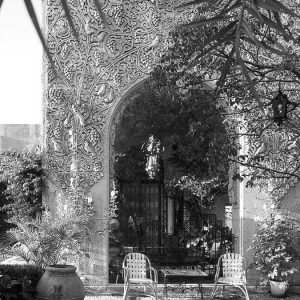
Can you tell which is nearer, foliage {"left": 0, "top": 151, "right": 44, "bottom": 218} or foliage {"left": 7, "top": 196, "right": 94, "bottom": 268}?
foliage {"left": 7, "top": 196, "right": 94, "bottom": 268}

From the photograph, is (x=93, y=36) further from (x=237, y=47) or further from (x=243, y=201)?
(x=237, y=47)

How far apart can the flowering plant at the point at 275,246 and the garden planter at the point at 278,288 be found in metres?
0.07

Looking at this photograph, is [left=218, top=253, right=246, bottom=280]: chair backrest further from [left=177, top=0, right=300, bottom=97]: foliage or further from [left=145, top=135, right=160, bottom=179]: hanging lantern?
[left=145, top=135, right=160, bottom=179]: hanging lantern

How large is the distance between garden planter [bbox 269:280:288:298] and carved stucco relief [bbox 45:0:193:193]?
3.06m

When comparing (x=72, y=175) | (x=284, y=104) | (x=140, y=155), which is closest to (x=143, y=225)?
(x=140, y=155)

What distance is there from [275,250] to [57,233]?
3087 mm

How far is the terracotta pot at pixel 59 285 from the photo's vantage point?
645 cm

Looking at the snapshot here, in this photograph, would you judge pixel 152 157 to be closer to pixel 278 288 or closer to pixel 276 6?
pixel 278 288

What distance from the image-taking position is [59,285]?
646cm

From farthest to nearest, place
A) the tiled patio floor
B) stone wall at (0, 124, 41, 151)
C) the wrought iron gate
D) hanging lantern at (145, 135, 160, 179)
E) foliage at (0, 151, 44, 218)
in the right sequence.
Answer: stone wall at (0, 124, 41, 151)
hanging lantern at (145, 135, 160, 179)
the wrought iron gate
foliage at (0, 151, 44, 218)
the tiled patio floor

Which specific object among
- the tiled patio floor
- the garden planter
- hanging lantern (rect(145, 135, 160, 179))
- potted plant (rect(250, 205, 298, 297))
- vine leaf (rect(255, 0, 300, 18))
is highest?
hanging lantern (rect(145, 135, 160, 179))

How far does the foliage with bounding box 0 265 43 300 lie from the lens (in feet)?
21.6

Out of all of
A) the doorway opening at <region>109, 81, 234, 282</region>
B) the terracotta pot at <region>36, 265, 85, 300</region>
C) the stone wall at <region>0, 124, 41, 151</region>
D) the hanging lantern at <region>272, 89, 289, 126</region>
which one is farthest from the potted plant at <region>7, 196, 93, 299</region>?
the stone wall at <region>0, 124, 41, 151</region>

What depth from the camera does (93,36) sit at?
917 centimetres
